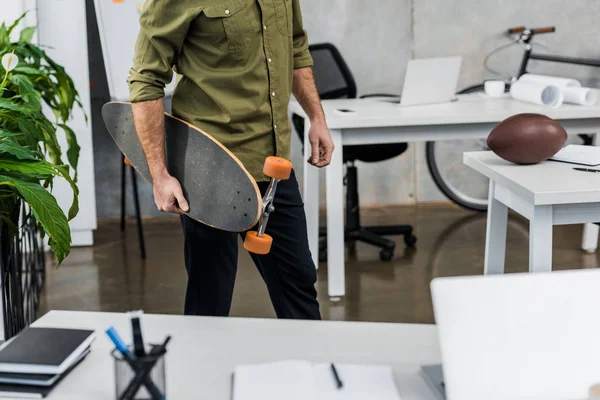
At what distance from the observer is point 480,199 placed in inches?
206

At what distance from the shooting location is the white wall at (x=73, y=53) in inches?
169

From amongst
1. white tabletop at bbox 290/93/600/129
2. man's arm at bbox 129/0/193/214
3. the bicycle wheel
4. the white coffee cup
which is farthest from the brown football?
the bicycle wheel

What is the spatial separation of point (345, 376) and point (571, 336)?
12.7 inches

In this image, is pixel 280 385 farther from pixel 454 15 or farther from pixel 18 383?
pixel 454 15

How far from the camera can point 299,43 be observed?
2.31 m

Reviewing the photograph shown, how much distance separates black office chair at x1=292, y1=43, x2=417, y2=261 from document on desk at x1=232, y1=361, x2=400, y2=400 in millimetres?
2933

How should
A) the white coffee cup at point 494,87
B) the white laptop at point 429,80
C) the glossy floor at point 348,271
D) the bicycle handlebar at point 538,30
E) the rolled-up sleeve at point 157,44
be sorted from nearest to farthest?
the rolled-up sleeve at point 157,44, the glossy floor at point 348,271, the white laptop at point 429,80, the white coffee cup at point 494,87, the bicycle handlebar at point 538,30

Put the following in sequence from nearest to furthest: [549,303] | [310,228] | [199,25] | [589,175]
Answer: [549,303] < [199,25] < [589,175] < [310,228]

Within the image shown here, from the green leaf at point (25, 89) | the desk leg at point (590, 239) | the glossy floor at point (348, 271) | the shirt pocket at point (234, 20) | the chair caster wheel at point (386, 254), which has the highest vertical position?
the shirt pocket at point (234, 20)

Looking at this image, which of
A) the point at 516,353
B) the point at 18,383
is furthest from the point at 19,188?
the point at 516,353

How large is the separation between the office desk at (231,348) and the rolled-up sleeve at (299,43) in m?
1.10

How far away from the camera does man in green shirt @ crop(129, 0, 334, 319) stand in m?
1.92

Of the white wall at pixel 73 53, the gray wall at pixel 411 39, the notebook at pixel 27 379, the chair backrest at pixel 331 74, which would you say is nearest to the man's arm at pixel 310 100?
the notebook at pixel 27 379

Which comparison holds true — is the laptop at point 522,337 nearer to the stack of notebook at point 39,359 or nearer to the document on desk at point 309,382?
the document on desk at point 309,382
